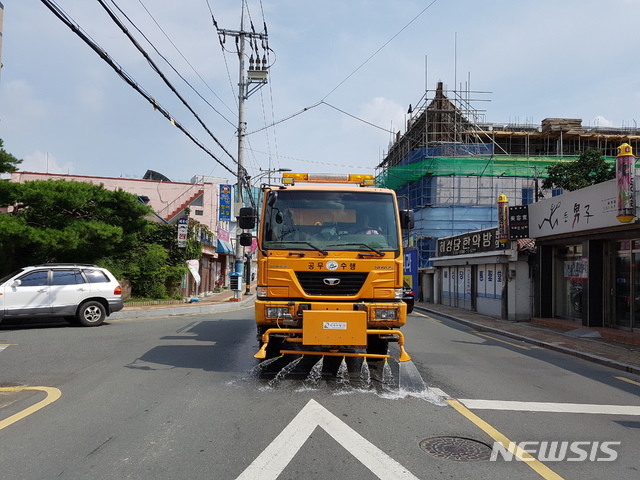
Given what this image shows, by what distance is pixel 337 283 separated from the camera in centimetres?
760

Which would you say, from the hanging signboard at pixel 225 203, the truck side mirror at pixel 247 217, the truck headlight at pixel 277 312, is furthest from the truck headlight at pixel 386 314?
the hanging signboard at pixel 225 203

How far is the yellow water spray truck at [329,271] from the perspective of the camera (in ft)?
24.1

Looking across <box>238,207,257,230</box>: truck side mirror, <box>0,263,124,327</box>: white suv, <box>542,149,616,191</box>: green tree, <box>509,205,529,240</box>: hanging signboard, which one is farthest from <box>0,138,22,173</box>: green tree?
<box>542,149,616,191</box>: green tree

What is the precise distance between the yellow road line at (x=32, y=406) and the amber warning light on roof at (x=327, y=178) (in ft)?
15.1

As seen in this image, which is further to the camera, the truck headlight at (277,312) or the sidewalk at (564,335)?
the sidewalk at (564,335)

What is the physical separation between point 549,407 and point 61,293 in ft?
41.0

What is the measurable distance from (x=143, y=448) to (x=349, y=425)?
2047mm

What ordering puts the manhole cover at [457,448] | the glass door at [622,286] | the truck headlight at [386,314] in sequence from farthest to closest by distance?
the glass door at [622,286]
the truck headlight at [386,314]
the manhole cover at [457,448]

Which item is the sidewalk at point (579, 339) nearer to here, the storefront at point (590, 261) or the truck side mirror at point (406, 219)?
the storefront at point (590, 261)

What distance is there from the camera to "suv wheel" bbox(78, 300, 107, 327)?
47.4 ft

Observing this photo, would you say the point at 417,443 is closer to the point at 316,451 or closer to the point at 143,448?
the point at 316,451

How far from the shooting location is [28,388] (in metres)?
7.23

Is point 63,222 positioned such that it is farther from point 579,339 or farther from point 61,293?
point 579,339

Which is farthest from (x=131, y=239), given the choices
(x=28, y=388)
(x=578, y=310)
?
(x=578, y=310)
